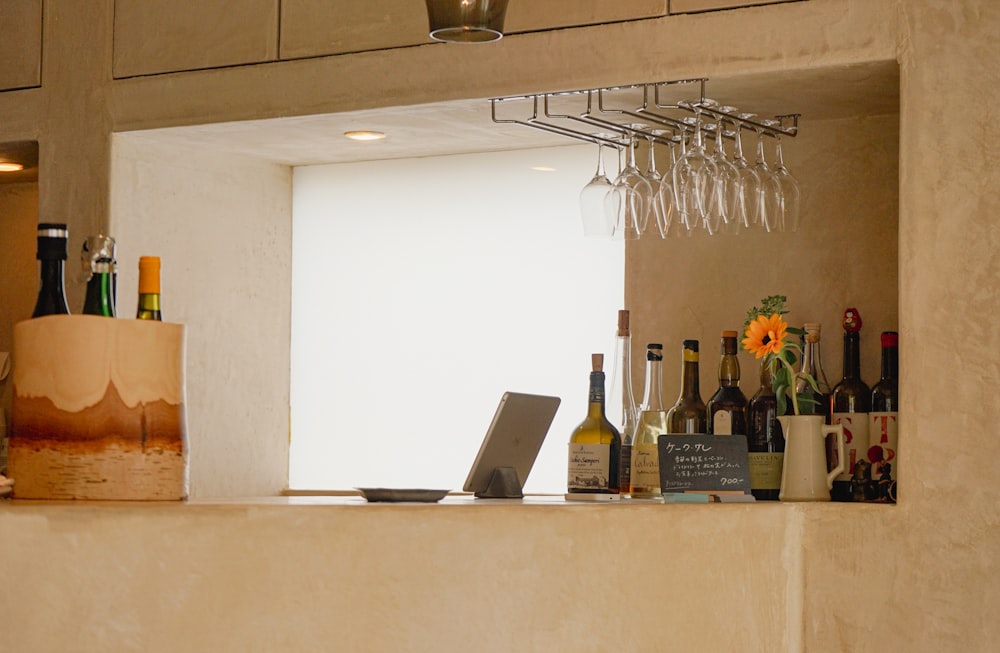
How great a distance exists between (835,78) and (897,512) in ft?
2.77

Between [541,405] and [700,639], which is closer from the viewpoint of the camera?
[700,639]

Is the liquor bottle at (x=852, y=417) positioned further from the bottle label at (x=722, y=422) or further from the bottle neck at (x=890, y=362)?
the bottle label at (x=722, y=422)

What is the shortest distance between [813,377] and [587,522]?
1.04 m

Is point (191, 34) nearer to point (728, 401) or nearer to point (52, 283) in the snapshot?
point (52, 283)

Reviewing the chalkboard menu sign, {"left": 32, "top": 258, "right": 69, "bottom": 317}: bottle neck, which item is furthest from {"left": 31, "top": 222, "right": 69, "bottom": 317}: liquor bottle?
the chalkboard menu sign

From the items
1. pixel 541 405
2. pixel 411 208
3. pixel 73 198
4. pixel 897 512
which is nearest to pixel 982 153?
pixel 897 512

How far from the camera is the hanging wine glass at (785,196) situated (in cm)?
247

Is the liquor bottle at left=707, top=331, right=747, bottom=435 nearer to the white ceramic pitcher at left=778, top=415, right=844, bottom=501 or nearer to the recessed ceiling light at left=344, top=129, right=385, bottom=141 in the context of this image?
the white ceramic pitcher at left=778, top=415, right=844, bottom=501

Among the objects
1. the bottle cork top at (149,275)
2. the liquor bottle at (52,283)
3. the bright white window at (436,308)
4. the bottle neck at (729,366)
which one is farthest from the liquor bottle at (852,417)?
the liquor bottle at (52,283)

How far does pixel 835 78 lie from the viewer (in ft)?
8.19

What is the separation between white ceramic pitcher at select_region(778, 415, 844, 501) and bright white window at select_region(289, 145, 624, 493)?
958 mm

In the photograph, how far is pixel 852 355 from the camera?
2641 millimetres

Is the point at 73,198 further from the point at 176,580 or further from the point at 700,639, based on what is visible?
the point at 700,639

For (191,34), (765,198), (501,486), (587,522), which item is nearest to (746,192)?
(765,198)
